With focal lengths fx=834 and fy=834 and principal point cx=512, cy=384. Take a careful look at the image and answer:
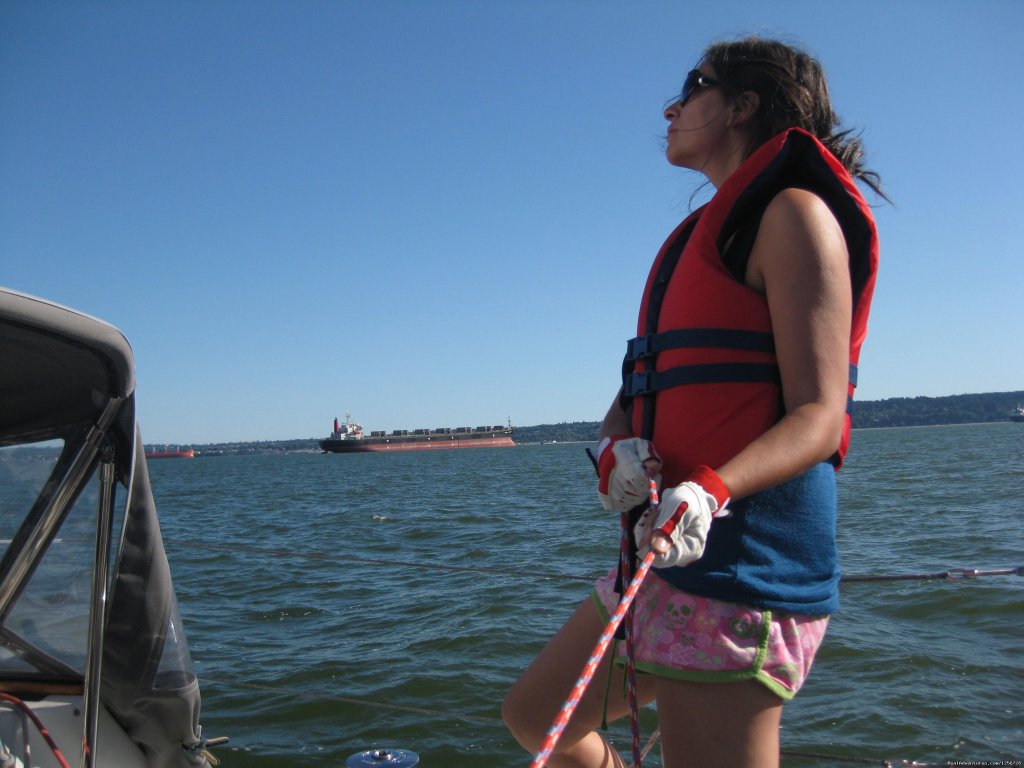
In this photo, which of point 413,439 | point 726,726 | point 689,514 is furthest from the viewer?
point 413,439

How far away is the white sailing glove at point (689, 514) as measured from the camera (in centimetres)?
124

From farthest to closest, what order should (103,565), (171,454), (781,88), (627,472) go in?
(171,454) → (103,565) → (781,88) → (627,472)

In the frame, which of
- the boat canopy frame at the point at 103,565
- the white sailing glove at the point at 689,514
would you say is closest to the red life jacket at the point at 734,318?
the white sailing glove at the point at 689,514

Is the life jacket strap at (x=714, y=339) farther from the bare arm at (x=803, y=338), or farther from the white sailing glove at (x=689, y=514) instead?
the white sailing glove at (x=689, y=514)

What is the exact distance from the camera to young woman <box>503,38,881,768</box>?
1350 mm

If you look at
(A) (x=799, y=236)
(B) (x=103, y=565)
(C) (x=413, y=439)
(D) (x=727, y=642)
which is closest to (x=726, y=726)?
(D) (x=727, y=642)

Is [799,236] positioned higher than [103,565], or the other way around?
[799,236]

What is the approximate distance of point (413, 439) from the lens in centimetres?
8738

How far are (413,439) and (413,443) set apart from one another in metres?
0.43

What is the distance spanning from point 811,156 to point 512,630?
5.55 metres

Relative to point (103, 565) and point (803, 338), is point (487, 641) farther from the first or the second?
point (803, 338)

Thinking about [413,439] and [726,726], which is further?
[413,439]

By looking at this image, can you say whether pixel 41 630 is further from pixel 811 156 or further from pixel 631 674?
pixel 811 156

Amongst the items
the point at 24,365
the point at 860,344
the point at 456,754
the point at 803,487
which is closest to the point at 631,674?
the point at 803,487
